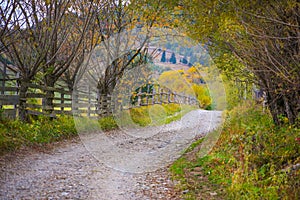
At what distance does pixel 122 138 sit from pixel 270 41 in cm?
688

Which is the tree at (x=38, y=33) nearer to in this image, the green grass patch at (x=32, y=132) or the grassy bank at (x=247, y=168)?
the green grass patch at (x=32, y=132)

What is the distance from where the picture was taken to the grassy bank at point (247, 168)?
4.58 meters

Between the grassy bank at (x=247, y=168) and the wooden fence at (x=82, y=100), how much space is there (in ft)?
18.9

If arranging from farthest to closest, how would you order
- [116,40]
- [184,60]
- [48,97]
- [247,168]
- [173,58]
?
1. [116,40]
2. [48,97]
3. [173,58]
4. [184,60]
5. [247,168]

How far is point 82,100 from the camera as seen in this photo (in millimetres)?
14344

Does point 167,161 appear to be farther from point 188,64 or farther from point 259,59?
point 259,59

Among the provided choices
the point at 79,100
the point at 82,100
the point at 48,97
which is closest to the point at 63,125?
the point at 48,97

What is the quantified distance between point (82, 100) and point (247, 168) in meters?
10.1

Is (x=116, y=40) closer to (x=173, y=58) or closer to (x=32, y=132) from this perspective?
(x=32, y=132)

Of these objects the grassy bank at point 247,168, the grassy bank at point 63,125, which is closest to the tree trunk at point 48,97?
the grassy bank at point 63,125

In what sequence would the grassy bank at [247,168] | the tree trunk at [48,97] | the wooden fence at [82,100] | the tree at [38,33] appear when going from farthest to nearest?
the tree trunk at [48,97], the wooden fence at [82,100], the tree at [38,33], the grassy bank at [247,168]

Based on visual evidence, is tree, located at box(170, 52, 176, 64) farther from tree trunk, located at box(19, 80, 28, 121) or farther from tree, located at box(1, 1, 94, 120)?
tree trunk, located at box(19, 80, 28, 121)

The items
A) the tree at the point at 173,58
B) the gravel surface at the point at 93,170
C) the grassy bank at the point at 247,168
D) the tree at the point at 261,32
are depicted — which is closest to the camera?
the grassy bank at the point at 247,168

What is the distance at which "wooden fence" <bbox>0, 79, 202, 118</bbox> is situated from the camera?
10.8 meters
